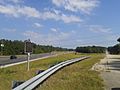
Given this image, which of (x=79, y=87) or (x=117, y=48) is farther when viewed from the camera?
(x=117, y=48)

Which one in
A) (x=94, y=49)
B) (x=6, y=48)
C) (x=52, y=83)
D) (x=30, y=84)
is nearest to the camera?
(x=30, y=84)

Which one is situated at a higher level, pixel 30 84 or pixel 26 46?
pixel 26 46

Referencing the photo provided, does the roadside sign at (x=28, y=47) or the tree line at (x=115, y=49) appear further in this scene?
the tree line at (x=115, y=49)

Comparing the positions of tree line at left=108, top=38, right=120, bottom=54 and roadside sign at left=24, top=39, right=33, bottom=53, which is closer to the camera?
roadside sign at left=24, top=39, right=33, bottom=53

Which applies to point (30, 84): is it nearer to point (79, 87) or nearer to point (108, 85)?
point (79, 87)

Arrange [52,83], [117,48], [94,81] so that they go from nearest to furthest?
1. [52,83]
2. [94,81]
3. [117,48]

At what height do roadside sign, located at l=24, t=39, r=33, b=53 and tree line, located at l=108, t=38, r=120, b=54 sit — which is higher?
tree line, located at l=108, t=38, r=120, b=54

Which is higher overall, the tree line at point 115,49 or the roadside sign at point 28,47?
the tree line at point 115,49

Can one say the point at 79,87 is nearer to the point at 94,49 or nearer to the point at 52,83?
the point at 52,83

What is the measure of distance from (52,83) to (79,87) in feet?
4.27

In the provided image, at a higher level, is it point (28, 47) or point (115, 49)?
point (115, 49)

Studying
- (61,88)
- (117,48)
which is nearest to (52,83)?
(61,88)

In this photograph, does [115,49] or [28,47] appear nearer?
[28,47]

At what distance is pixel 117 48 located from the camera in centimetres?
13438
